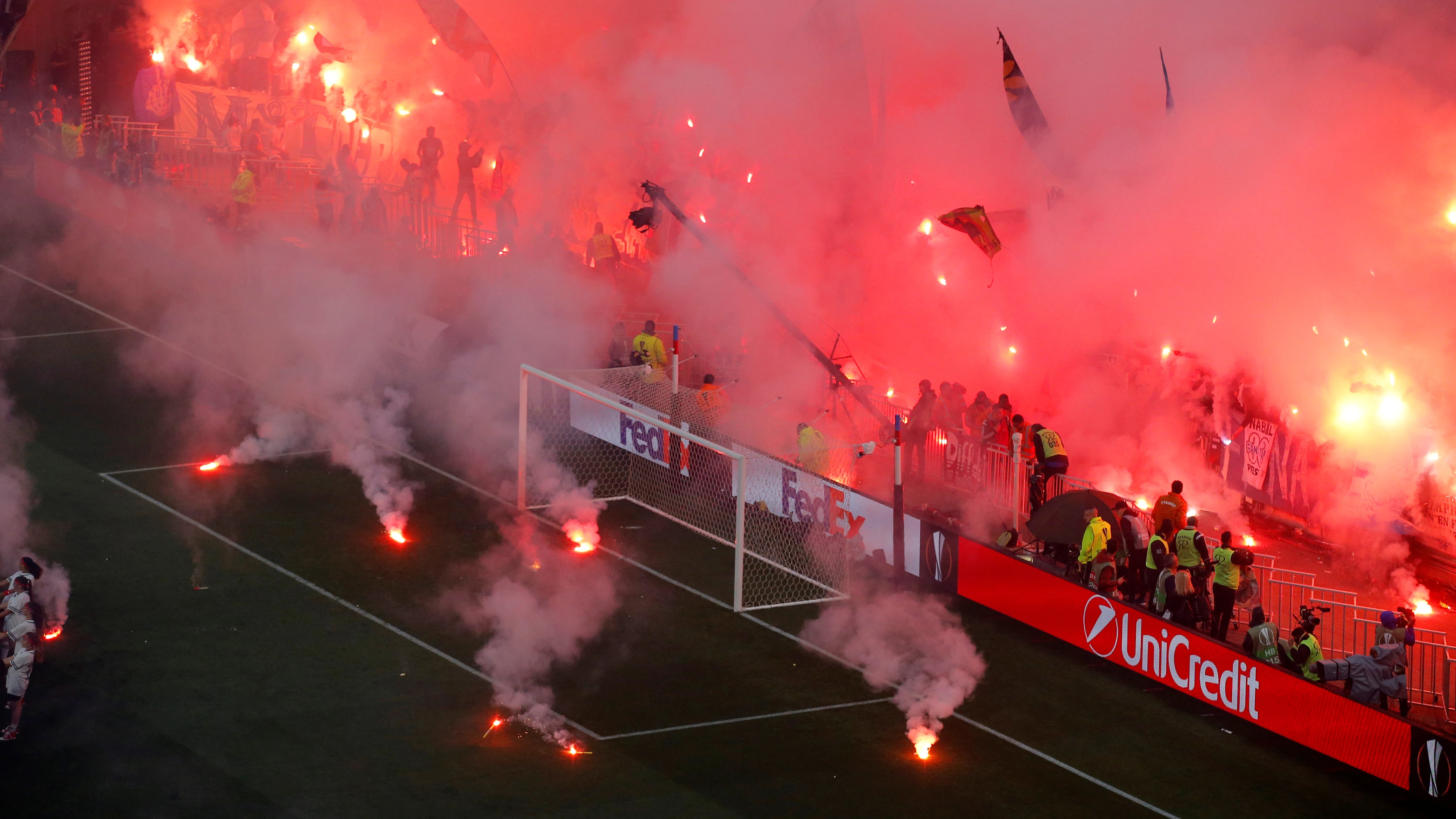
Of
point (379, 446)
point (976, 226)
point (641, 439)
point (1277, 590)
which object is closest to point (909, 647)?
point (1277, 590)

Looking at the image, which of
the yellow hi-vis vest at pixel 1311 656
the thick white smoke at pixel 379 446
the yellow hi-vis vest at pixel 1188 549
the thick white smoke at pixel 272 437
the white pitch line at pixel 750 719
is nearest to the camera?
the white pitch line at pixel 750 719

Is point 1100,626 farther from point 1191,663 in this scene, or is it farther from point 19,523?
point 19,523

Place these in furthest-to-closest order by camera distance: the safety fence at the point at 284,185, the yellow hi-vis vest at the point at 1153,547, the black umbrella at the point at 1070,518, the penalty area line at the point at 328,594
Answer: the safety fence at the point at 284,185, the black umbrella at the point at 1070,518, the yellow hi-vis vest at the point at 1153,547, the penalty area line at the point at 328,594

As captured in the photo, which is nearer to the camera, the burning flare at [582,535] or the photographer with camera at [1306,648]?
the photographer with camera at [1306,648]

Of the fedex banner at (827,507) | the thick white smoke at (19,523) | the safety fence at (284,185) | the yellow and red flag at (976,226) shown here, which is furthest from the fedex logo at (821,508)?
the safety fence at (284,185)

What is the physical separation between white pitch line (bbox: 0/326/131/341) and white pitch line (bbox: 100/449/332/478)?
15.6 ft

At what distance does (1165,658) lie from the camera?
12.2 metres

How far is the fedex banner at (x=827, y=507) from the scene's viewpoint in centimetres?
1408

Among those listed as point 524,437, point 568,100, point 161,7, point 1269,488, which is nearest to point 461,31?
point 568,100

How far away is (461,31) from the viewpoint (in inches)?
965

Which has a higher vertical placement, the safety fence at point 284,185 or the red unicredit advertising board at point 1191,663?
the safety fence at point 284,185

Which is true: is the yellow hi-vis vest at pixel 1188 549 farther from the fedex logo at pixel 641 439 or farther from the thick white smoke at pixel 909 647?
the fedex logo at pixel 641 439

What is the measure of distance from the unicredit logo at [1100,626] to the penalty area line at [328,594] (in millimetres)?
4408

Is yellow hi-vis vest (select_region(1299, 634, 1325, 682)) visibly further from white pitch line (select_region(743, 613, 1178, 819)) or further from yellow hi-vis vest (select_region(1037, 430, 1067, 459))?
yellow hi-vis vest (select_region(1037, 430, 1067, 459))
